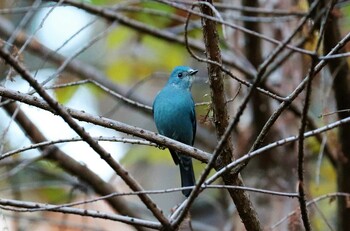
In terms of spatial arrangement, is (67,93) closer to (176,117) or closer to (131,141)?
(176,117)

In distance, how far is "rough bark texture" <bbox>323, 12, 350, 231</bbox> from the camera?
4.33 m

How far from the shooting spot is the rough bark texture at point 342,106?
4.33 m

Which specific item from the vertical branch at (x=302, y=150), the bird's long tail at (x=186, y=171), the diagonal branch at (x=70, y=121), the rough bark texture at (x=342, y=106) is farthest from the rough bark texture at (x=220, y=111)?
the bird's long tail at (x=186, y=171)

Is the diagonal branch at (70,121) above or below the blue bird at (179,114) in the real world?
below

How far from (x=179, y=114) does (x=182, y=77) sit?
0.35m

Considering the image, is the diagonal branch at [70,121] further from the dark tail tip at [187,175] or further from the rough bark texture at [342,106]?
the dark tail tip at [187,175]

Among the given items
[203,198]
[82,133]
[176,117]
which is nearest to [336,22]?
[176,117]

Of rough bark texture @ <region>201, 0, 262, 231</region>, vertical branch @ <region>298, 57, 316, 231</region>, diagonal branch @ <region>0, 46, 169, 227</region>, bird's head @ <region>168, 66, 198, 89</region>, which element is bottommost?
vertical branch @ <region>298, 57, 316, 231</region>

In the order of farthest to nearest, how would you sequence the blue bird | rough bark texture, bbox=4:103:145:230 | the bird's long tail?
the bird's long tail < the blue bird < rough bark texture, bbox=4:103:145:230

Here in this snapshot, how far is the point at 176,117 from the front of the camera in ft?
16.6

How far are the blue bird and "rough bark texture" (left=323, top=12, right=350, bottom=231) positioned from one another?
1.08 meters

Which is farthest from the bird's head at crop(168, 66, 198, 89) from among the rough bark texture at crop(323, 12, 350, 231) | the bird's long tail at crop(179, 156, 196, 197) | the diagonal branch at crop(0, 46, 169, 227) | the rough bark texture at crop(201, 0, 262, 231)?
the diagonal branch at crop(0, 46, 169, 227)

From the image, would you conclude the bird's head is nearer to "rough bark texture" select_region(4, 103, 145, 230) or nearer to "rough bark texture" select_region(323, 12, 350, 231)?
"rough bark texture" select_region(4, 103, 145, 230)

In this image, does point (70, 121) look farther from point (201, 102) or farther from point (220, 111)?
point (201, 102)
